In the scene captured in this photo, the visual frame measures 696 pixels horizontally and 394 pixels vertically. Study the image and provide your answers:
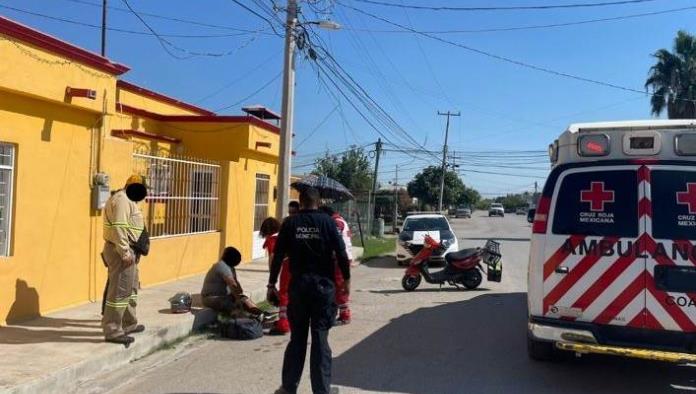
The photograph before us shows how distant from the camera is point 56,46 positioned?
808 centimetres

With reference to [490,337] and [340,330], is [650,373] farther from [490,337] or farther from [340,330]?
[340,330]

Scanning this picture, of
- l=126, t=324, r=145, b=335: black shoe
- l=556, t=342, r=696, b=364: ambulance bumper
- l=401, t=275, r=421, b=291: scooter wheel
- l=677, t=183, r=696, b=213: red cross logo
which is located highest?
l=677, t=183, r=696, b=213: red cross logo

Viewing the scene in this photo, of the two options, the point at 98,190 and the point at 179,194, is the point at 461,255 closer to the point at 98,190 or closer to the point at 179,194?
the point at 179,194

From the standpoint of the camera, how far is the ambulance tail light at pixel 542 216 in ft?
19.2

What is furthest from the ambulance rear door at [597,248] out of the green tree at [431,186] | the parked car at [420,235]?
the green tree at [431,186]

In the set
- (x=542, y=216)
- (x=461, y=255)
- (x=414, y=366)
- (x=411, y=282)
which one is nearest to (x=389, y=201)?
(x=461, y=255)

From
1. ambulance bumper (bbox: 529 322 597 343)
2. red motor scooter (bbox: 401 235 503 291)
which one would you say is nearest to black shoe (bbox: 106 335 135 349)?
ambulance bumper (bbox: 529 322 597 343)

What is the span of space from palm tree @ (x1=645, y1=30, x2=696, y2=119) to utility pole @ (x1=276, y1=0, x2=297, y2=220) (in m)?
30.6

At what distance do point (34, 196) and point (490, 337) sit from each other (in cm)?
591

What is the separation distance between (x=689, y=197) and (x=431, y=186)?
184 feet

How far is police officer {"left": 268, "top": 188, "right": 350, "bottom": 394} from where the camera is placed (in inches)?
207

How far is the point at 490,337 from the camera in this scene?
26.9 feet

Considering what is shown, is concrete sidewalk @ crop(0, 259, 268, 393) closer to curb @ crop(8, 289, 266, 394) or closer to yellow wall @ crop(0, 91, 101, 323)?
curb @ crop(8, 289, 266, 394)

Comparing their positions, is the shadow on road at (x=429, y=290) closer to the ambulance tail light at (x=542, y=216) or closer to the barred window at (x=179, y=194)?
the barred window at (x=179, y=194)
